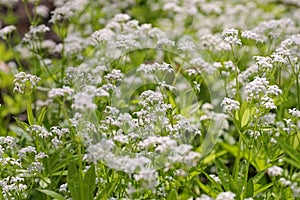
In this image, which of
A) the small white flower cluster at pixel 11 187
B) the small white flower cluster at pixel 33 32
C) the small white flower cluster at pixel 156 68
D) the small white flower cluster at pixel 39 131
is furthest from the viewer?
the small white flower cluster at pixel 33 32

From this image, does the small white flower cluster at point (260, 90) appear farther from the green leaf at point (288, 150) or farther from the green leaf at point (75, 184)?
the green leaf at point (75, 184)

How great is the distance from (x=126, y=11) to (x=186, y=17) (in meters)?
1.28

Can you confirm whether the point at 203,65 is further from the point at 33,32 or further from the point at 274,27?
the point at 33,32

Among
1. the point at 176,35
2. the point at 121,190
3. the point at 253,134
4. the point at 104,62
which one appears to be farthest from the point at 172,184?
the point at 176,35

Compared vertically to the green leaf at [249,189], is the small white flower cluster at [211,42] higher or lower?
higher

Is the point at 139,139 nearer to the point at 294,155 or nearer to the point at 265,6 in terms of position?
the point at 294,155

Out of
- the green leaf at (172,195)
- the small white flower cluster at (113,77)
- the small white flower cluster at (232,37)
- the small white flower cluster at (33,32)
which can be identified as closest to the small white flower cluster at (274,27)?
the small white flower cluster at (232,37)

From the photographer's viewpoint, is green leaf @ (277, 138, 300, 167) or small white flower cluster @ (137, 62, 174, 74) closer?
green leaf @ (277, 138, 300, 167)

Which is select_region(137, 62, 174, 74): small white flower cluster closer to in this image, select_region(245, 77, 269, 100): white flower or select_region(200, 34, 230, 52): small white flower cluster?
select_region(245, 77, 269, 100): white flower

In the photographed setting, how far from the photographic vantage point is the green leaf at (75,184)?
3.34 metres

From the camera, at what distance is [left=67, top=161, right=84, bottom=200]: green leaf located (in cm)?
334

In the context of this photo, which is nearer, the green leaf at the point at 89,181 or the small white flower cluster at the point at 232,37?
the green leaf at the point at 89,181

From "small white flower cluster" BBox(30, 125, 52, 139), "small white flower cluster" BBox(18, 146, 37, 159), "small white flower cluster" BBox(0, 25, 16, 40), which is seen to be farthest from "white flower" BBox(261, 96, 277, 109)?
"small white flower cluster" BBox(0, 25, 16, 40)

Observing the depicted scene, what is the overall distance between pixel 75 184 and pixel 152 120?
0.62 meters
